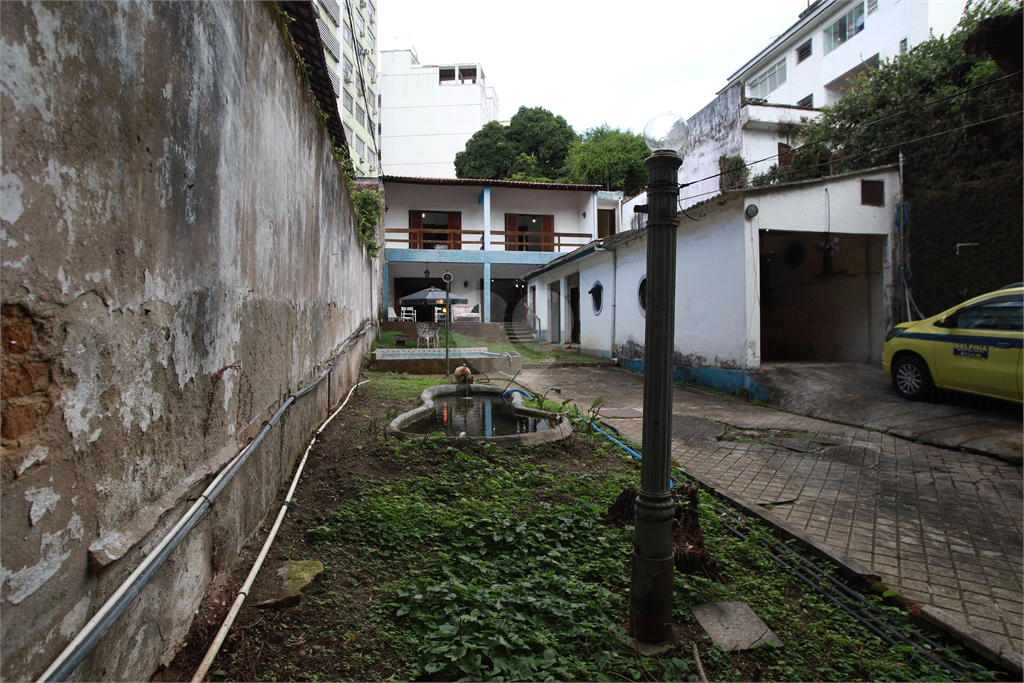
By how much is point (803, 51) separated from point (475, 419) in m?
23.3

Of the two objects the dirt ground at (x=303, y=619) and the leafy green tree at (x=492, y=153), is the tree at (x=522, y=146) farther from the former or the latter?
the dirt ground at (x=303, y=619)

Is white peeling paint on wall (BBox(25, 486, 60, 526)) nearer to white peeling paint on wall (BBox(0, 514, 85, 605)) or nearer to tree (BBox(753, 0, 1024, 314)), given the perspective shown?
white peeling paint on wall (BBox(0, 514, 85, 605))

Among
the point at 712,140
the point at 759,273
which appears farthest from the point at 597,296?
the point at 712,140

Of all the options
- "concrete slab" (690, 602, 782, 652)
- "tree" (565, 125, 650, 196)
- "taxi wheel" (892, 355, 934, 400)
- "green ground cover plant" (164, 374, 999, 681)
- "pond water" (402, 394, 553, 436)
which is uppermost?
"tree" (565, 125, 650, 196)

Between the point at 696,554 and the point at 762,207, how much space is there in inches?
327

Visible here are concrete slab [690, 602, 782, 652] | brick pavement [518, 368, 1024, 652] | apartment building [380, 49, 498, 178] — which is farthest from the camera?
apartment building [380, 49, 498, 178]

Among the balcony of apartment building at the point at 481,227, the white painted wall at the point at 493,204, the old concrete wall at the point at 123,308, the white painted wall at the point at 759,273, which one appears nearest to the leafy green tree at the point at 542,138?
the balcony of apartment building at the point at 481,227

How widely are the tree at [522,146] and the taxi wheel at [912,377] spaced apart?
23.3 metres

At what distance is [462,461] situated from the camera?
4.43 metres

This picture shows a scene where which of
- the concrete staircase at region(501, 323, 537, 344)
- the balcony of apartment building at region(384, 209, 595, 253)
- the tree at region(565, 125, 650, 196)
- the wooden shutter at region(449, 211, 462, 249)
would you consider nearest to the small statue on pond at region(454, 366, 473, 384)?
the concrete staircase at region(501, 323, 537, 344)

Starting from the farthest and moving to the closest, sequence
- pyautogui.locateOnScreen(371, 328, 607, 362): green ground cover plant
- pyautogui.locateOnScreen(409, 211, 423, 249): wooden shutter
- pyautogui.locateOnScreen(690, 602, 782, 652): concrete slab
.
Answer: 1. pyautogui.locateOnScreen(409, 211, 423, 249): wooden shutter
2. pyautogui.locateOnScreen(371, 328, 607, 362): green ground cover plant
3. pyautogui.locateOnScreen(690, 602, 782, 652): concrete slab

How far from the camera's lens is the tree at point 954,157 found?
8.50m

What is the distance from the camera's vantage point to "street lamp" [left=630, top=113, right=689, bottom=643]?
2465 millimetres

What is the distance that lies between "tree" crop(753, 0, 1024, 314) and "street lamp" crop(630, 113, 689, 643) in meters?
8.37
